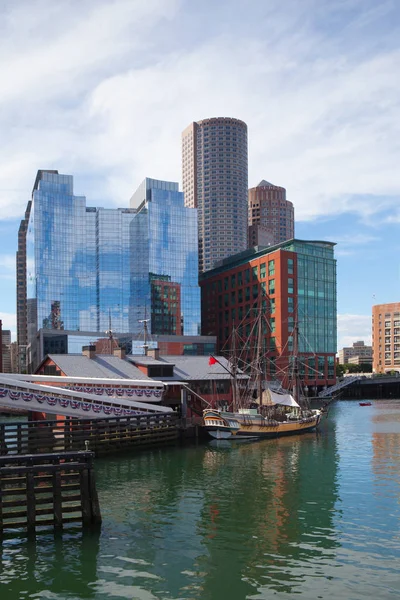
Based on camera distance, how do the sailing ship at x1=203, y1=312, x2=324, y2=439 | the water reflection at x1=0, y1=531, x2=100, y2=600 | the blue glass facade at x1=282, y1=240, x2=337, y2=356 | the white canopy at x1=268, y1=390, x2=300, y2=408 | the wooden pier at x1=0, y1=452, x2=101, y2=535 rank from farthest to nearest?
the blue glass facade at x1=282, y1=240, x2=337, y2=356, the white canopy at x1=268, y1=390, x2=300, y2=408, the sailing ship at x1=203, y1=312, x2=324, y2=439, the wooden pier at x1=0, y1=452, x2=101, y2=535, the water reflection at x1=0, y1=531, x2=100, y2=600

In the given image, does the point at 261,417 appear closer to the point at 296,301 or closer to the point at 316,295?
the point at 296,301

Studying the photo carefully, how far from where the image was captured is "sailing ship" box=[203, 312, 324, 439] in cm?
6406

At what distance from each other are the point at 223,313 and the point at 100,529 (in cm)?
16224

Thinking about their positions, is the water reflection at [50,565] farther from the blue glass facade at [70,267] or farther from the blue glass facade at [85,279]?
the blue glass facade at [70,267]

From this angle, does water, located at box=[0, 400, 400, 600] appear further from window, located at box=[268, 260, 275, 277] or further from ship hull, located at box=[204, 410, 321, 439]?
window, located at box=[268, 260, 275, 277]

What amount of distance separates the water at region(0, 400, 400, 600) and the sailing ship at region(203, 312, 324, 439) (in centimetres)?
1552

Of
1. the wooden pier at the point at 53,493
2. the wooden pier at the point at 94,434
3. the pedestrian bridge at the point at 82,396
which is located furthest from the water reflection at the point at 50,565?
the pedestrian bridge at the point at 82,396

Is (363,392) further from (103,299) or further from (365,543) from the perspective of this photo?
(365,543)

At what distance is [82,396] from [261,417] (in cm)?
2166

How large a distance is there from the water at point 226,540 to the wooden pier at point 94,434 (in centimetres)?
448

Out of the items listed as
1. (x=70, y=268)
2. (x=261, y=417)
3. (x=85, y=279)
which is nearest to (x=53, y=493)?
(x=261, y=417)

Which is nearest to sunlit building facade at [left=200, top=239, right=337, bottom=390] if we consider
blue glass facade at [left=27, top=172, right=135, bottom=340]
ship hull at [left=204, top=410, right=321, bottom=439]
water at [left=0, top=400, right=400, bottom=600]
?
blue glass facade at [left=27, top=172, right=135, bottom=340]

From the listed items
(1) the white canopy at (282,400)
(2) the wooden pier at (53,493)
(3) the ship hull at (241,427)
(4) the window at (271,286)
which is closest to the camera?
(2) the wooden pier at (53,493)

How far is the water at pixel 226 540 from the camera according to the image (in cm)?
2267
